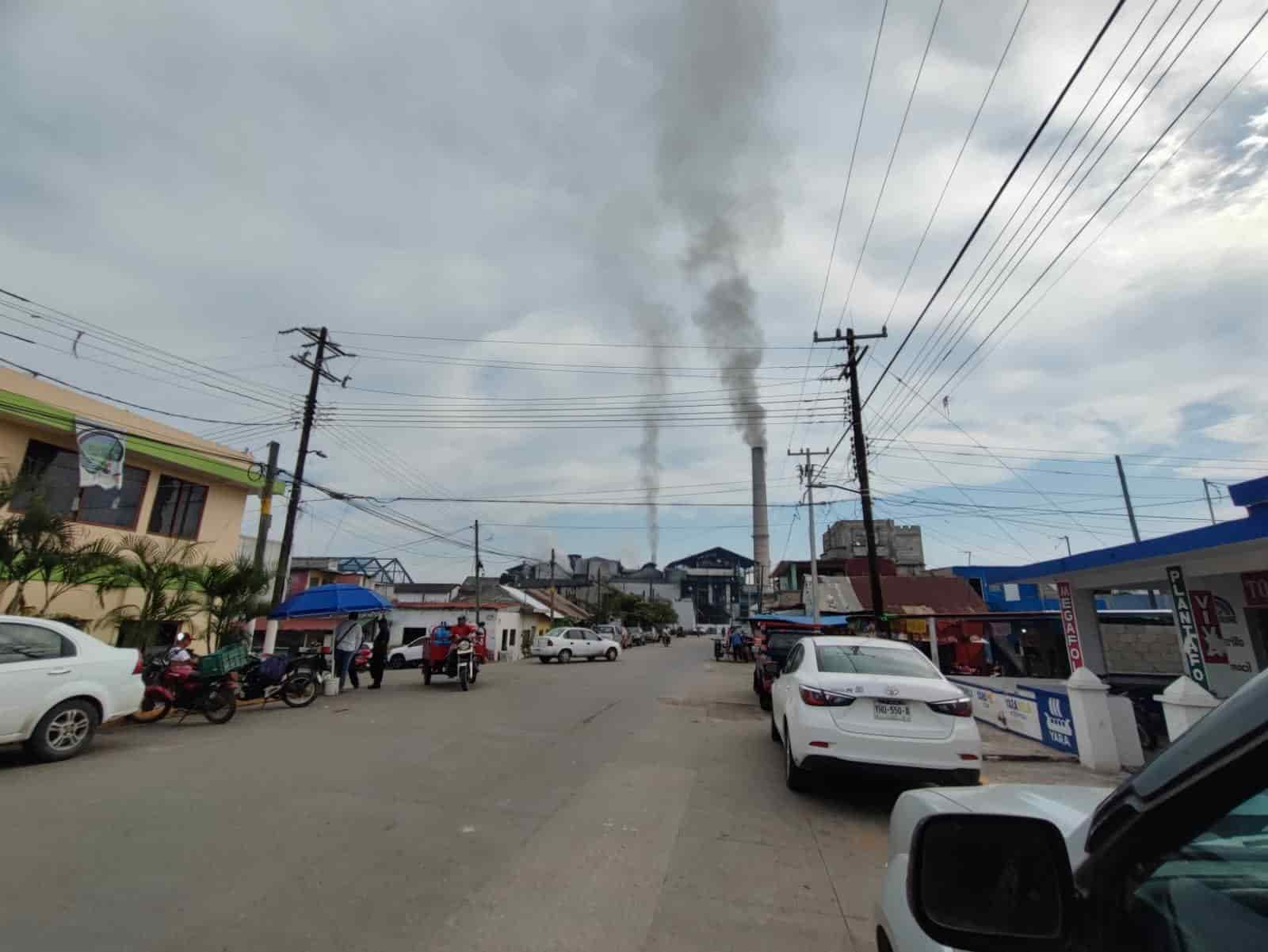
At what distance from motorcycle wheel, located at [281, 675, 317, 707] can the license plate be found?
10.7 metres

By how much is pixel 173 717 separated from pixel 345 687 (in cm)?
574

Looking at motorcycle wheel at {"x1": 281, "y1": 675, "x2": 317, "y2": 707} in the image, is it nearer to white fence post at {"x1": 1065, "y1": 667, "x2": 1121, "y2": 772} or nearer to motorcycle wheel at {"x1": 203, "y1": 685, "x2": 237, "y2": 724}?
motorcycle wheel at {"x1": 203, "y1": 685, "x2": 237, "y2": 724}

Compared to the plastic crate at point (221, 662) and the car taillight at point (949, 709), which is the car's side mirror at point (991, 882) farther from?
the plastic crate at point (221, 662)

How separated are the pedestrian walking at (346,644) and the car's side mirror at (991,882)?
50.6ft

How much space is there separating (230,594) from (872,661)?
503 inches

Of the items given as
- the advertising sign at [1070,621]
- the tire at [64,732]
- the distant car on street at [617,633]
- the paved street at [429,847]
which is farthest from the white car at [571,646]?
the tire at [64,732]

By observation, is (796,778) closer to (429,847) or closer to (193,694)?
(429,847)

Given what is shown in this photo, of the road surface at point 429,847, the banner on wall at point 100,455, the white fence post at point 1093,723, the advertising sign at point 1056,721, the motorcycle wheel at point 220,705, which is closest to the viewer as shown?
the road surface at point 429,847

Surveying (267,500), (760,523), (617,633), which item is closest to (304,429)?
(267,500)

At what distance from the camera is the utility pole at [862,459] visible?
17344 millimetres

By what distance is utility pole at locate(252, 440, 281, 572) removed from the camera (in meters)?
16.3

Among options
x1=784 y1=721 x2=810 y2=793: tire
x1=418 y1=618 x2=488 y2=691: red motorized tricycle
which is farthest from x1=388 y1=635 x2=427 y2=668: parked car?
x1=784 y1=721 x2=810 y2=793: tire

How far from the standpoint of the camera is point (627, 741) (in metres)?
8.88

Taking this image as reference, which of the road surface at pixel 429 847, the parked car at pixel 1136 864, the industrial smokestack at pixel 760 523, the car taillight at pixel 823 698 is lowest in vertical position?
the road surface at pixel 429 847
